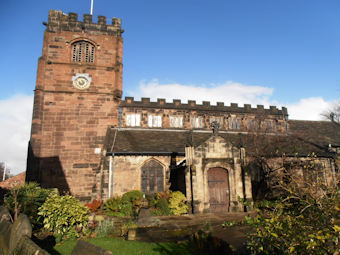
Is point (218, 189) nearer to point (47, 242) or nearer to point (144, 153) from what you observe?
point (144, 153)

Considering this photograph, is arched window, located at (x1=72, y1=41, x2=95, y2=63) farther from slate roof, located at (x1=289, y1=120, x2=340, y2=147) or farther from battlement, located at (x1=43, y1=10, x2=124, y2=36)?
slate roof, located at (x1=289, y1=120, x2=340, y2=147)

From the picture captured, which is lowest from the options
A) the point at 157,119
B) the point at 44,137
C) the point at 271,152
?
the point at 271,152

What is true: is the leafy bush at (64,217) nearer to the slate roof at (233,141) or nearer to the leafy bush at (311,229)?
the slate roof at (233,141)

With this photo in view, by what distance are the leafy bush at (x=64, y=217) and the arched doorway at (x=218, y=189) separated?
8.64 metres

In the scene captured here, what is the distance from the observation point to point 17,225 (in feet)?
19.4

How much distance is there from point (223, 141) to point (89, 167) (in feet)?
39.0

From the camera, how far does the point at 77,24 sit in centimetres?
2408

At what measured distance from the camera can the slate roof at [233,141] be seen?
66.3 feet

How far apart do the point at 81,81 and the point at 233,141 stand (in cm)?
1561

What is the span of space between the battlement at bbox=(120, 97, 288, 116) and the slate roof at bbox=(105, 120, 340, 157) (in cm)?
258

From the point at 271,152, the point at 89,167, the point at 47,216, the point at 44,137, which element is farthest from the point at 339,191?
the point at 44,137

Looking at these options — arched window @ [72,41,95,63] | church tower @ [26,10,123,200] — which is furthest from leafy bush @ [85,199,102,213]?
arched window @ [72,41,95,63]

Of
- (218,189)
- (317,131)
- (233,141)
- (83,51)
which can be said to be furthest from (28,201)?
(317,131)

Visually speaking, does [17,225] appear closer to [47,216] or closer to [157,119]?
[47,216]
